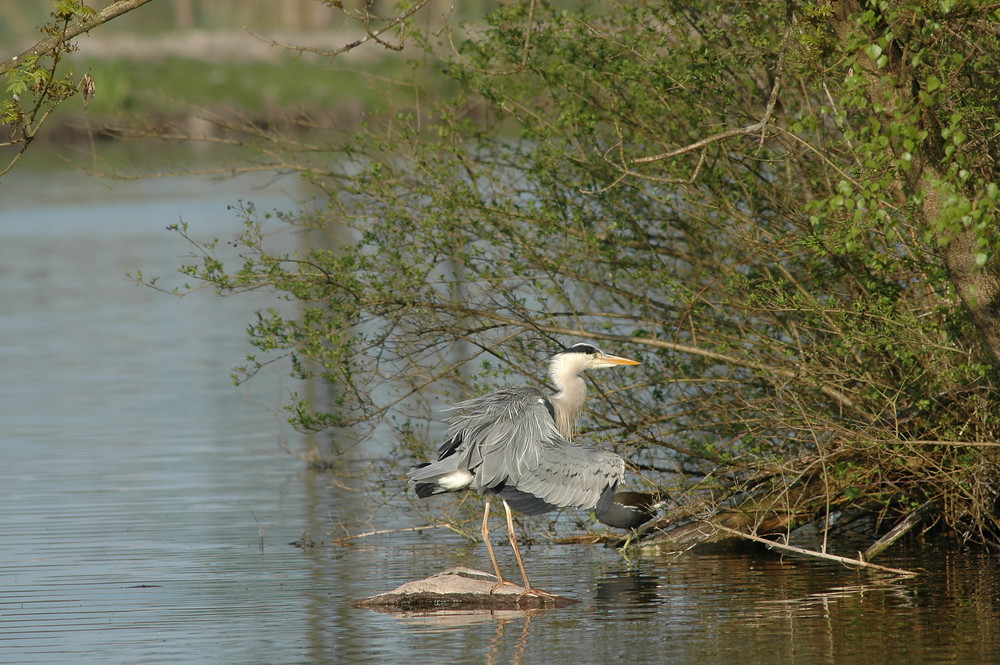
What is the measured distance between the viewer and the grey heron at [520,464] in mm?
9477

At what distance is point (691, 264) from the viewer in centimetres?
1206

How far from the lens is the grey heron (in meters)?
9.48

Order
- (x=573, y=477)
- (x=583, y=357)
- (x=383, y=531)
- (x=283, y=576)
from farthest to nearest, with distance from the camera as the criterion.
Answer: (x=383, y=531)
(x=283, y=576)
(x=583, y=357)
(x=573, y=477)

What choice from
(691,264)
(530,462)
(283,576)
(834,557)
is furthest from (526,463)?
(691,264)

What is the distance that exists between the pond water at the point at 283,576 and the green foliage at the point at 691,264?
90 centimetres

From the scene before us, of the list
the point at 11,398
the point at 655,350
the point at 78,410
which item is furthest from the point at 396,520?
the point at 11,398

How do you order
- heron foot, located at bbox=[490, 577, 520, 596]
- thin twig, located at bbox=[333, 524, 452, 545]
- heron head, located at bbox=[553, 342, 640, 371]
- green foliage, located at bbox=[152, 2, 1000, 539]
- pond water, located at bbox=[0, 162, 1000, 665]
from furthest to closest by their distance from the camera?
thin twig, located at bbox=[333, 524, 452, 545], heron head, located at bbox=[553, 342, 640, 371], green foliage, located at bbox=[152, 2, 1000, 539], heron foot, located at bbox=[490, 577, 520, 596], pond water, located at bbox=[0, 162, 1000, 665]

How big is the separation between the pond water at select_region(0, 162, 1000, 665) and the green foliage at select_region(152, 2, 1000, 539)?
900 mm

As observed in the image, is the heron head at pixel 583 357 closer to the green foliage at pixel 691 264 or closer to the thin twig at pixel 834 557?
the green foliage at pixel 691 264

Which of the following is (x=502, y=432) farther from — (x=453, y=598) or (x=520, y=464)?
(x=453, y=598)

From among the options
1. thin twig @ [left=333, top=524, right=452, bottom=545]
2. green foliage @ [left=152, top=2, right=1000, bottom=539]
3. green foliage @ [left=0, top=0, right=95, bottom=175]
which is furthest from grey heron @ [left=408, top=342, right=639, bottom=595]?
green foliage @ [left=0, top=0, right=95, bottom=175]

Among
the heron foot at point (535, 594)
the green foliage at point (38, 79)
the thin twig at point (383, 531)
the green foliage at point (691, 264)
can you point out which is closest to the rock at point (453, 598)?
the heron foot at point (535, 594)

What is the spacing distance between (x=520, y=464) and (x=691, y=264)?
3.18 metres

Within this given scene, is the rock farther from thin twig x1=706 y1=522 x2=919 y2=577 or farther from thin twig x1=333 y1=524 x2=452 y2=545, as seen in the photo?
thin twig x1=333 y1=524 x2=452 y2=545
